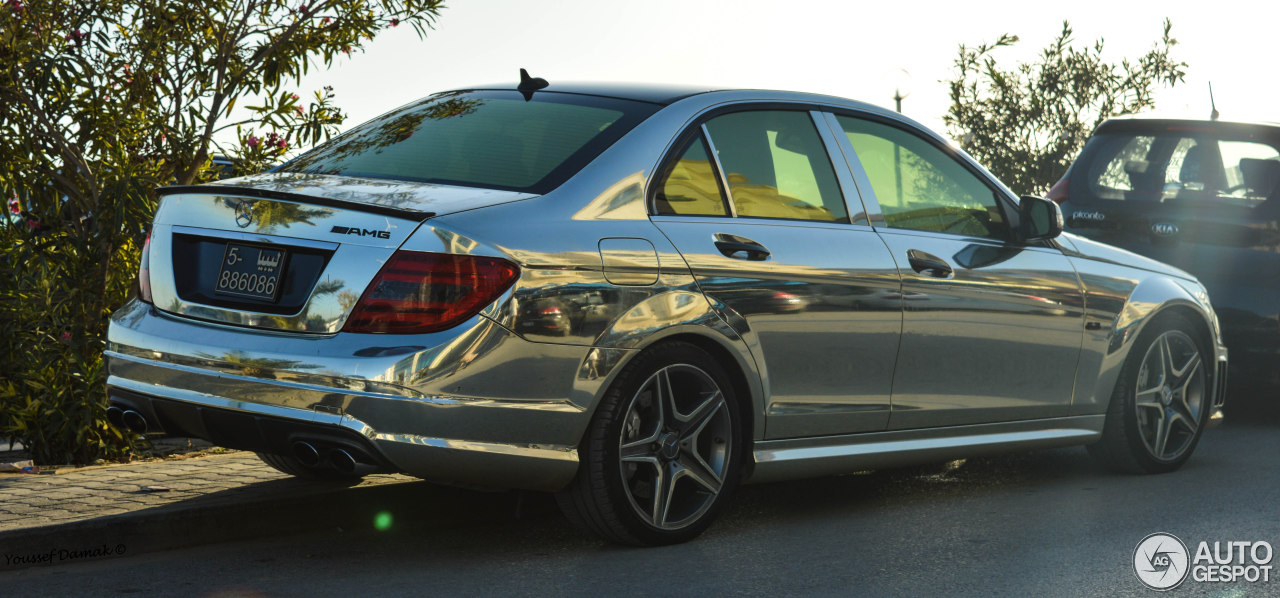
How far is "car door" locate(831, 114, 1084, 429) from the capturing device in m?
5.77

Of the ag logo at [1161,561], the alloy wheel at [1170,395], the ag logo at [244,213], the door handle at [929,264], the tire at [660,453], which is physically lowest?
the ag logo at [1161,561]

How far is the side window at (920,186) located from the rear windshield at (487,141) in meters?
1.08

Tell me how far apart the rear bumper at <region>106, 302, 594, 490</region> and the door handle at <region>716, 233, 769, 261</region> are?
71 centimetres

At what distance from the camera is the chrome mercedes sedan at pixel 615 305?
440 cm

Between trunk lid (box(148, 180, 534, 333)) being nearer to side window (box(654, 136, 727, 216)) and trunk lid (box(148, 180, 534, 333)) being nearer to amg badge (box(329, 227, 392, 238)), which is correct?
amg badge (box(329, 227, 392, 238))

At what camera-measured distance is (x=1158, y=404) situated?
707 cm

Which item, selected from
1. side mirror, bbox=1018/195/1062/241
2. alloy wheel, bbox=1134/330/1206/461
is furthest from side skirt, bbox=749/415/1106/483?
side mirror, bbox=1018/195/1062/241

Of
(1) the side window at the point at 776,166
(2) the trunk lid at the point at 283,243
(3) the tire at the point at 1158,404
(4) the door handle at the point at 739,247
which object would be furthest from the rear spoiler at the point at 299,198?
(3) the tire at the point at 1158,404

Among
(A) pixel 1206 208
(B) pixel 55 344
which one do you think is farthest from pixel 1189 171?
(B) pixel 55 344

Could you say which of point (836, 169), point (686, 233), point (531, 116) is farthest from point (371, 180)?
point (836, 169)

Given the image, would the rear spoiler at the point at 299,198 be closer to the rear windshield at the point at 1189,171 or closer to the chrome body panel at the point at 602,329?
the chrome body panel at the point at 602,329

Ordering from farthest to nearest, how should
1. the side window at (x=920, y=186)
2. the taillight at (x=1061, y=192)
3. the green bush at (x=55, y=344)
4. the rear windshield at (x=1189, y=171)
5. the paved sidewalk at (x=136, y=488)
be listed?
the taillight at (x=1061, y=192)
the rear windshield at (x=1189, y=171)
the green bush at (x=55, y=344)
the side window at (x=920, y=186)
the paved sidewalk at (x=136, y=488)

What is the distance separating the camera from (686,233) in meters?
5.01

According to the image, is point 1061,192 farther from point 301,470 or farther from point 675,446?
point 301,470
